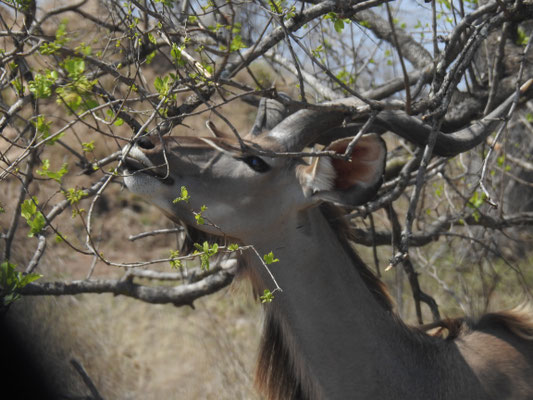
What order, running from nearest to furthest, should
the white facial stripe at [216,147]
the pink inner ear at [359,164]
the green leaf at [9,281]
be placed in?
the green leaf at [9,281] → the pink inner ear at [359,164] → the white facial stripe at [216,147]

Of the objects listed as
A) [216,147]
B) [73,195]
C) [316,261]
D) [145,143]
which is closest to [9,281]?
[73,195]

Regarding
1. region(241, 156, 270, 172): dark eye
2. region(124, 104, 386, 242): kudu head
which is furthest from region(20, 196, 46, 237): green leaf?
region(241, 156, 270, 172): dark eye

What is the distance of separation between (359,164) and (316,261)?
488 millimetres

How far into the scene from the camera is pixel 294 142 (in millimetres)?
3000

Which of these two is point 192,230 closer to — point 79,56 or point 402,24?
point 79,56

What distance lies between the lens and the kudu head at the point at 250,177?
2.88 m

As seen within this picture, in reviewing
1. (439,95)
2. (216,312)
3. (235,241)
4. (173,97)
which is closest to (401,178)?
(439,95)

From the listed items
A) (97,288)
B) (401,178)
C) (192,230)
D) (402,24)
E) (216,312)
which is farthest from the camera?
(216,312)

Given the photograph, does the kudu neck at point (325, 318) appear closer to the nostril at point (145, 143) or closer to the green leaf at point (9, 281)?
the nostril at point (145, 143)

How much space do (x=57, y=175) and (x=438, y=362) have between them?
1.98 meters

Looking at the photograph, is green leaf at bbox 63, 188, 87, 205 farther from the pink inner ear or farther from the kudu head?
the pink inner ear

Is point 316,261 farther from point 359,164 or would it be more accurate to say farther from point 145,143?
point 145,143

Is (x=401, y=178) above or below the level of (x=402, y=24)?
below

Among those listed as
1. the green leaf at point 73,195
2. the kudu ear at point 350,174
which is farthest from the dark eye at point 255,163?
the green leaf at point 73,195
